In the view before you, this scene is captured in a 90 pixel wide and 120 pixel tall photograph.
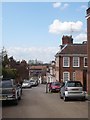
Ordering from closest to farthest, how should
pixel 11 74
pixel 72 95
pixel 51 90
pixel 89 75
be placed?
pixel 72 95 → pixel 89 75 → pixel 51 90 → pixel 11 74

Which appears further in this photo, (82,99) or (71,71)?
(71,71)

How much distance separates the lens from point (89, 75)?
33.6 m

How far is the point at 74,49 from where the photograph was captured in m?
68.3

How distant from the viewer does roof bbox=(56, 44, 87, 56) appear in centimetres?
6712

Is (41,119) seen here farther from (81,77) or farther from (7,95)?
(81,77)

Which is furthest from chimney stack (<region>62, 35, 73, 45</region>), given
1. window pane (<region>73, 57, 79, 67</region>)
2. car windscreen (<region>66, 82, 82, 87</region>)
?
car windscreen (<region>66, 82, 82, 87</region>)

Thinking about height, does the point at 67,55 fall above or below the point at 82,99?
above

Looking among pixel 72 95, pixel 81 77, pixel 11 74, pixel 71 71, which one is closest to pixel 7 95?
pixel 72 95

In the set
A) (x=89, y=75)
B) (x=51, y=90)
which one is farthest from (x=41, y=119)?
(x=51, y=90)

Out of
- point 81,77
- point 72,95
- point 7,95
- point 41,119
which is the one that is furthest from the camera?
point 81,77

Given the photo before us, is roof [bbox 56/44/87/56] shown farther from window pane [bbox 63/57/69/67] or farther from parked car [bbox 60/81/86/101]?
parked car [bbox 60/81/86/101]

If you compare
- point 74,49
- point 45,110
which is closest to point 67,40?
point 74,49

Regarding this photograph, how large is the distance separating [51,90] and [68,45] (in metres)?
24.2

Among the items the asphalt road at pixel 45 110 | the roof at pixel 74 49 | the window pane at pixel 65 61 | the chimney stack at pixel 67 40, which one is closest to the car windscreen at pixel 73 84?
the asphalt road at pixel 45 110
